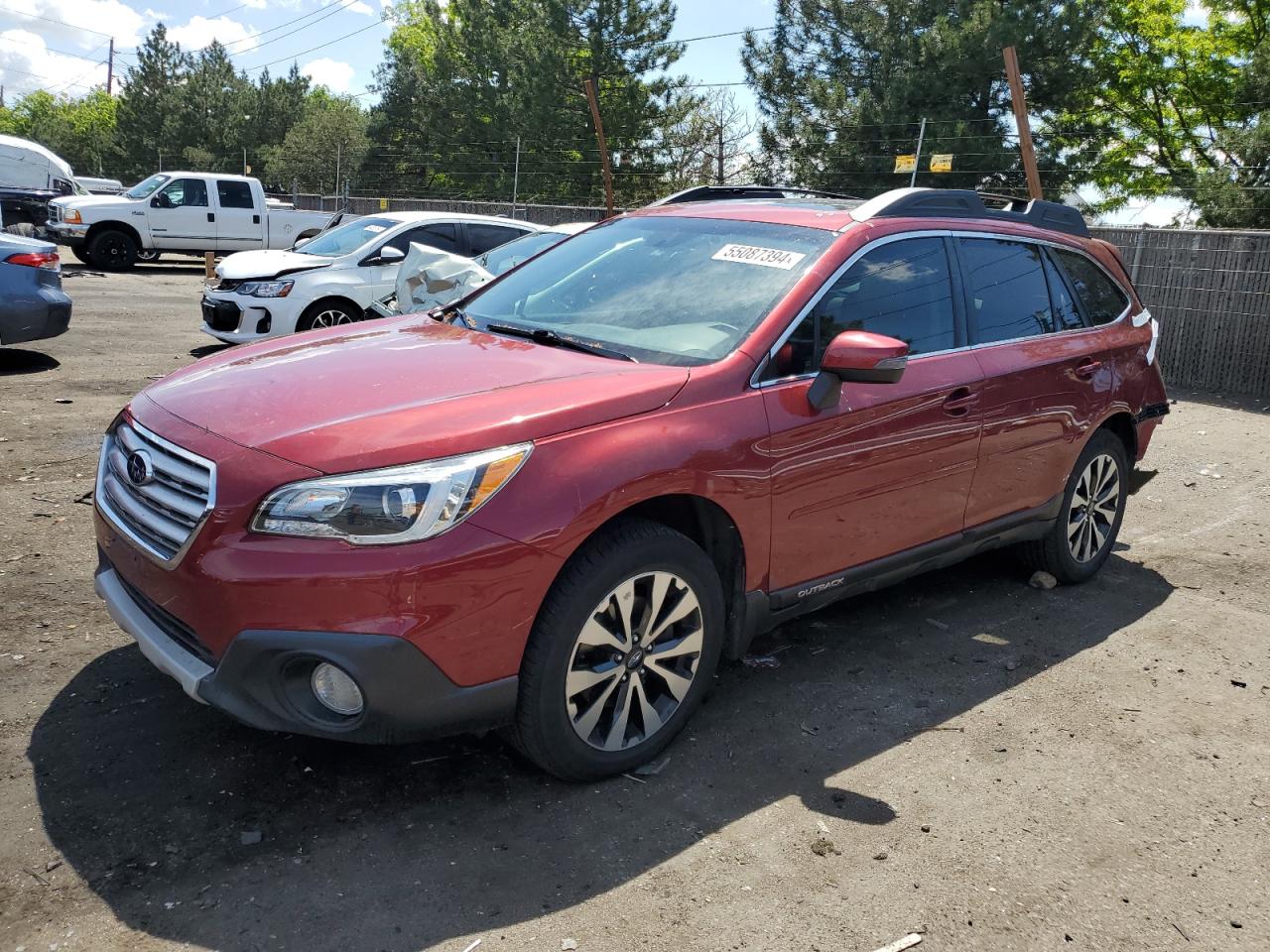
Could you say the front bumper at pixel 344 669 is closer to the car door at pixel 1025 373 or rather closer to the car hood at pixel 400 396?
the car hood at pixel 400 396

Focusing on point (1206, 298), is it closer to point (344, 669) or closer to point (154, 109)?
point (344, 669)

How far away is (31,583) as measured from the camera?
4430 millimetres

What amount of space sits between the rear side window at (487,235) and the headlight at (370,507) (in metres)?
8.78

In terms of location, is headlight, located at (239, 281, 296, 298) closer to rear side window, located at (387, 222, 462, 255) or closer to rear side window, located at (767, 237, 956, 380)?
rear side window, located at (387, 222, 462, 255)

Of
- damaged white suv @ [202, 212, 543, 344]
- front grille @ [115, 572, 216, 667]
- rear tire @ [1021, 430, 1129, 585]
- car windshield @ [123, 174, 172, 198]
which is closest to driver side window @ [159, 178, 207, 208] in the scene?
car windshield @ [123, 174, 172, 198]

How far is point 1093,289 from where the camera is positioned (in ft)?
17.2

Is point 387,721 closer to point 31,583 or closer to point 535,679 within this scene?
point 535,679

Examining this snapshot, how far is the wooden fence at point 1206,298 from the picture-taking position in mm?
11383

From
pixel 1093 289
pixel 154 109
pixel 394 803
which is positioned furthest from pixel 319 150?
pixel 394 803

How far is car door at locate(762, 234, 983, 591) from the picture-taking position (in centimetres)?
361

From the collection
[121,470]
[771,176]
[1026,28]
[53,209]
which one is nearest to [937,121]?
[1026,28]

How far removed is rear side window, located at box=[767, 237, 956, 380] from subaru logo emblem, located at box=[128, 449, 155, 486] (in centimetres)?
195

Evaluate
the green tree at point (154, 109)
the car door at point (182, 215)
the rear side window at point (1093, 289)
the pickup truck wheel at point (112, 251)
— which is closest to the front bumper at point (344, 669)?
the rear side window at point (1093, 289)

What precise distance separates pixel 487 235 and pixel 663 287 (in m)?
7.78
